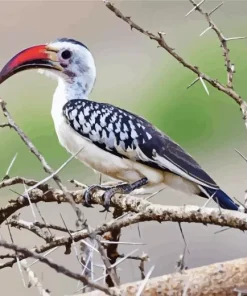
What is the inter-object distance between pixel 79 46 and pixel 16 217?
0.33 metres

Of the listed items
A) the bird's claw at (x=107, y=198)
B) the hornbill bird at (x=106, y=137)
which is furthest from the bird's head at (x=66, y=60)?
the bird's claw at (x=107, y=198)

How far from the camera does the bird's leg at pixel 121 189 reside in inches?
36.5

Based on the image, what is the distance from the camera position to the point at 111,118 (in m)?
1.08

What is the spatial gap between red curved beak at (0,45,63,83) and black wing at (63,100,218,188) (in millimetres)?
70

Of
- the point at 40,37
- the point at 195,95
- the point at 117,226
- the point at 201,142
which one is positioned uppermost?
the point at 40,37

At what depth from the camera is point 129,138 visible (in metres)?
1.03

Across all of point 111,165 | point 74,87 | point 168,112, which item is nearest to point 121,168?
point 111,165

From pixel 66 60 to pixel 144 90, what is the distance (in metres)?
0.79

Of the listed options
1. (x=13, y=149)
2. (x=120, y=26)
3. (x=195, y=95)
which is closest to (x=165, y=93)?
(x=195, y=95)

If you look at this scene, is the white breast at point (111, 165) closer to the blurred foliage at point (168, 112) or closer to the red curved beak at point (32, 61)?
the red curved beak at point (32, 61)

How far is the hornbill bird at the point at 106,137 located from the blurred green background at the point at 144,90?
523 millimetres

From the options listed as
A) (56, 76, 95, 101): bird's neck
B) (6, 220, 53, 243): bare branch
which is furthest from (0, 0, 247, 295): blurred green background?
(6, 220, 53, 243): bare branch

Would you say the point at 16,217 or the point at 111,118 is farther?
the point at 111,118

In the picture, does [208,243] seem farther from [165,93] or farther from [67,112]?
[67,112]
